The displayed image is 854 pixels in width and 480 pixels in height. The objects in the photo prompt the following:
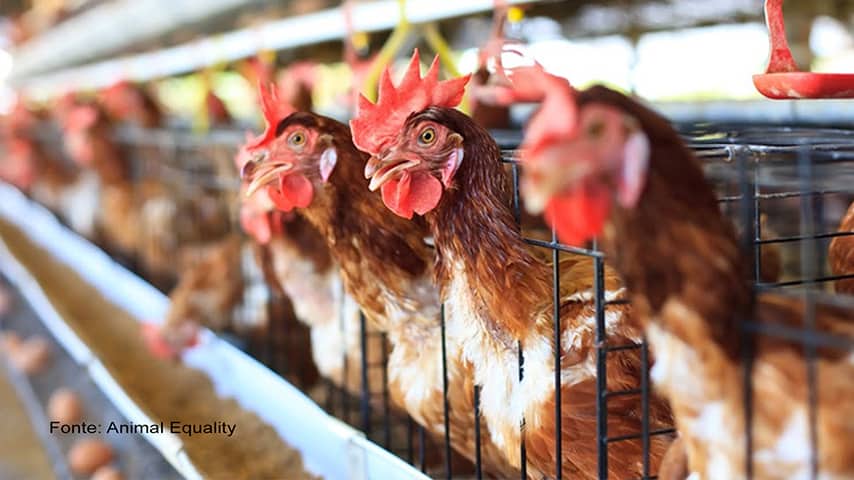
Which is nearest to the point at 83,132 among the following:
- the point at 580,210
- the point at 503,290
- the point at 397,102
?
the point at 397,102

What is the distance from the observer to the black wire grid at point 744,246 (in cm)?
86

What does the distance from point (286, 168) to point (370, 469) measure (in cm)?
52

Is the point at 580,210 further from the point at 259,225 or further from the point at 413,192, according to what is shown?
the point at 259,225

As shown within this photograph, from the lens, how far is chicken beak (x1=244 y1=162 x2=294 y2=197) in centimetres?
156

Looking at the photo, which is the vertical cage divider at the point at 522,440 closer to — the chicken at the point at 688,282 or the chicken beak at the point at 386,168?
the chicken beak at the point at 386,168

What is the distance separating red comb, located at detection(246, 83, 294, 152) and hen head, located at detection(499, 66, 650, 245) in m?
0.87

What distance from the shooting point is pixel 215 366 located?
242cm

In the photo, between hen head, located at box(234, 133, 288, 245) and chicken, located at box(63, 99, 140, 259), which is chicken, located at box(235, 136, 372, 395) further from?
chicken, located at box(63, 99, 140, 259)

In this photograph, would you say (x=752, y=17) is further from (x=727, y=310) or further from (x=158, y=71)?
(x=727, y=310)

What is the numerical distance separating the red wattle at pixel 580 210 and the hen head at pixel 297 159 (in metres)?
0.81

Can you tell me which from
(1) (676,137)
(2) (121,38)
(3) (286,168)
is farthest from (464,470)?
(2) (121,38)

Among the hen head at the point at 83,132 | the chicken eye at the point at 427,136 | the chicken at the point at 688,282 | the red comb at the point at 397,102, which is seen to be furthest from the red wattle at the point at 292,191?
the hen head at the point at 83,132

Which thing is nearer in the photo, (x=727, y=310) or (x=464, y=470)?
(x=727, y=310)

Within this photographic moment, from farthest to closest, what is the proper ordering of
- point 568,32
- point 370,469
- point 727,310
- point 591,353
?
point 568,32 < point 370,469 < point 591,353 < point 727,310
